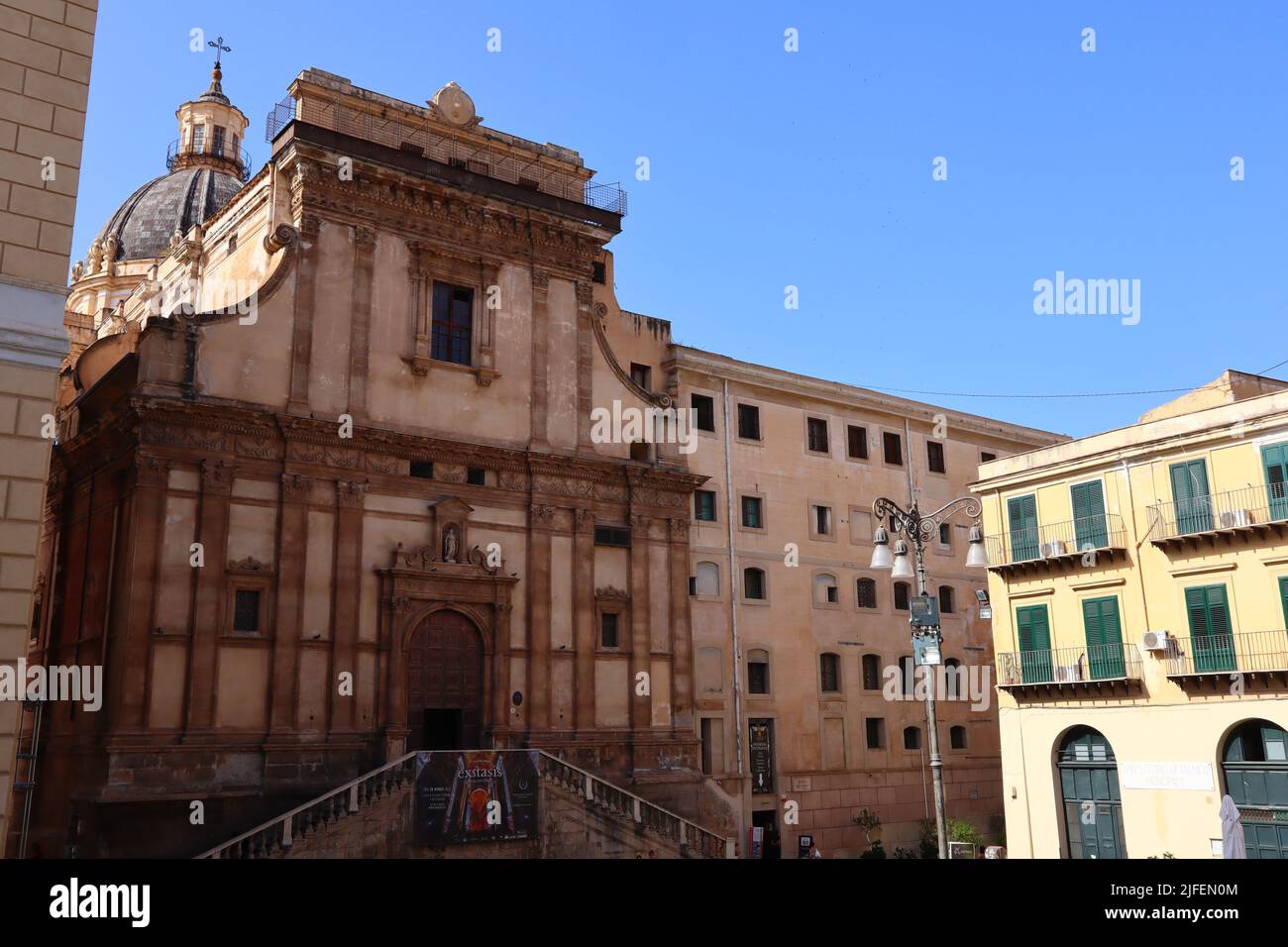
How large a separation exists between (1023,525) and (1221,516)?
6.32 meters

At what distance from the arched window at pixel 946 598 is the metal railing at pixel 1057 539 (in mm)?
11971

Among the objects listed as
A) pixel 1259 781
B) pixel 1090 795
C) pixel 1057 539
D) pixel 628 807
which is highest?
pixel 1057 539

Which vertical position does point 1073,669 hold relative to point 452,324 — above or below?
below

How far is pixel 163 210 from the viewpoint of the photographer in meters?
62.0

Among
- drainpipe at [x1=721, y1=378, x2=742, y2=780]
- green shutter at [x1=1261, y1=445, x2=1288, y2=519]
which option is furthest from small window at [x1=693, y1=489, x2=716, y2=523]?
green shutter at [x1=1261, y1=445, x2=1288, y2=519]

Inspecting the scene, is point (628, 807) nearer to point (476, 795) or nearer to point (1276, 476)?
point (476, 795)

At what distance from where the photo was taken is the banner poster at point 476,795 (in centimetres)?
2912

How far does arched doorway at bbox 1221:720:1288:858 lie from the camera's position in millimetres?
27781

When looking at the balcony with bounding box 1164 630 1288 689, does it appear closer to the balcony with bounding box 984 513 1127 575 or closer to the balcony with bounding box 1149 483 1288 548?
the balcony with bounding box 1149 483 1288 548

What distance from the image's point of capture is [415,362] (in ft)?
114

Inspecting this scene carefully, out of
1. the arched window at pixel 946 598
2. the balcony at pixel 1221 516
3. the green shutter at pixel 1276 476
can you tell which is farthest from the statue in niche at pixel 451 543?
the arched window at pixel 946 598

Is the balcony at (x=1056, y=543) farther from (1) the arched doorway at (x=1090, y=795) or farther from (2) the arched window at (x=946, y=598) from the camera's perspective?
(2) the arched window at (x=946, y=598)

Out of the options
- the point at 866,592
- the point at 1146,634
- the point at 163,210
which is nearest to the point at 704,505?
the point at 866,592

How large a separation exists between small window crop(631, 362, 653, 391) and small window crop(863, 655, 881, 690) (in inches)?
547
